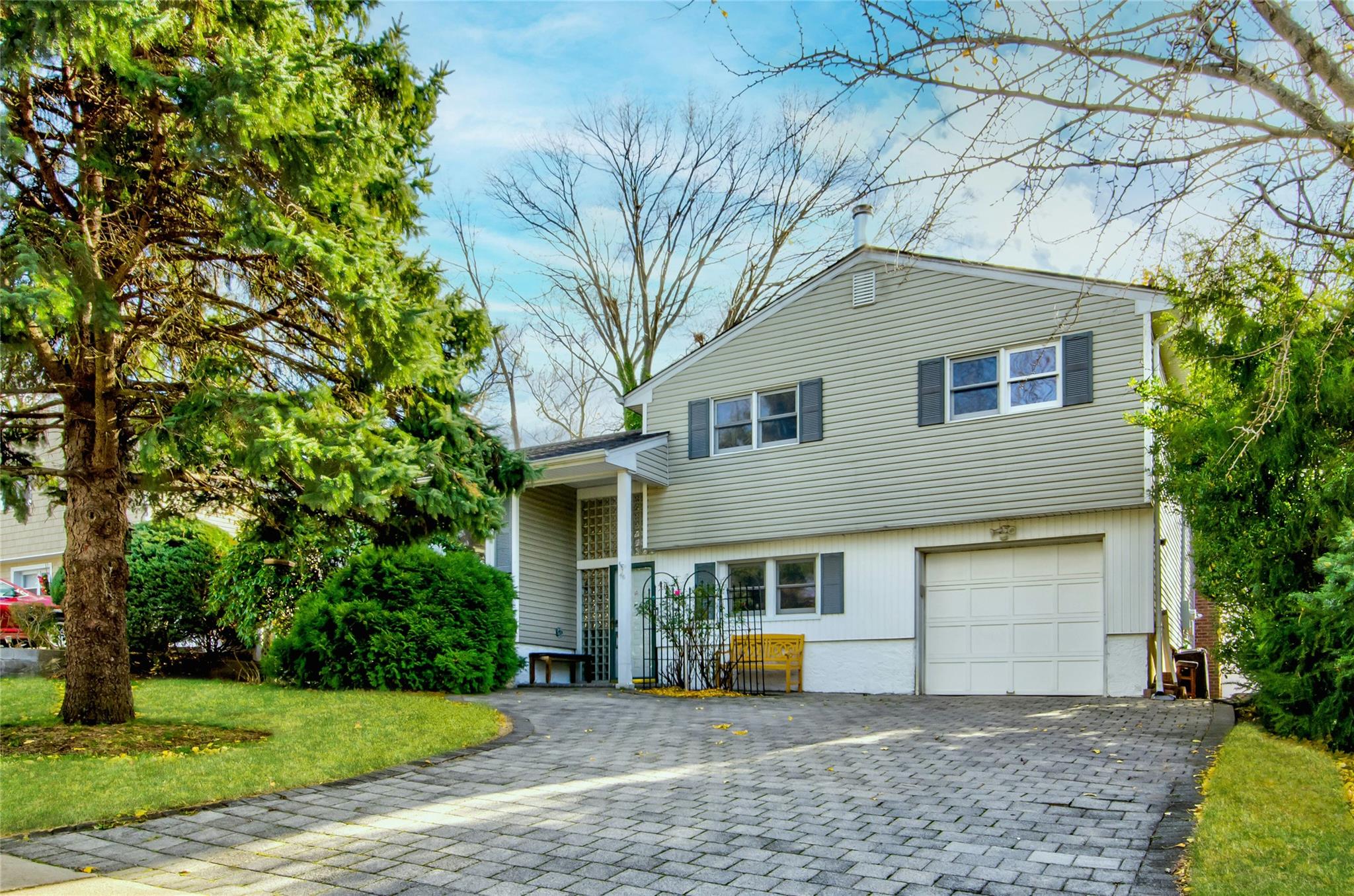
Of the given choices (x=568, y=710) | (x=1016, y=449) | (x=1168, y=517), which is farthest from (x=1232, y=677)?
(x=568, y=710)

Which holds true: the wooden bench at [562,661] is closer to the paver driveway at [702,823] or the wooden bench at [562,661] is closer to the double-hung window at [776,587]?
the double-hung window at [776,587]

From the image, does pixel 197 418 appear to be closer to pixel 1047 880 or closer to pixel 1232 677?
pixel 1047 880

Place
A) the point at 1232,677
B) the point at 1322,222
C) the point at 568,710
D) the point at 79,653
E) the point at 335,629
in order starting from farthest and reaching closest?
the point at 1232,677
the point at 335,629
the point at 568,710
the point at 79,653
the point at 1322,222

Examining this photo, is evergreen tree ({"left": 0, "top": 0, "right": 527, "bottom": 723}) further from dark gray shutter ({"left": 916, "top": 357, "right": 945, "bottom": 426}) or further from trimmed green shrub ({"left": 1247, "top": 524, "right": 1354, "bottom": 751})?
dark gray shutter ({"left": 916, "top": 357, "right": 945, "bottom": 426})

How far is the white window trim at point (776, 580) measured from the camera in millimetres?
16250

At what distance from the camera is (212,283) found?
9.72 m

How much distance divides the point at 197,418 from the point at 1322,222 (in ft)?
25.4

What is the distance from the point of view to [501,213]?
96.2 ft

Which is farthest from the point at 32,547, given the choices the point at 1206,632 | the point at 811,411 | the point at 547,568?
the point at 1206,632

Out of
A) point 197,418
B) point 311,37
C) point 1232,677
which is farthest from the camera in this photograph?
point 1232,677

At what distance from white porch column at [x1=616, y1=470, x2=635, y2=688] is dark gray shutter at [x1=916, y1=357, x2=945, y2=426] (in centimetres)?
474

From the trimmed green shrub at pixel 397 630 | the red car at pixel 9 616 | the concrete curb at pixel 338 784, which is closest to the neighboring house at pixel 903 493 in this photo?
the trimmed green shrub at pixel 397 630

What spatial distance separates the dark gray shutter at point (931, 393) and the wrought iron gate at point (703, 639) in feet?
13.3

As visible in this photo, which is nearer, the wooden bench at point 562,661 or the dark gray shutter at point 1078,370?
the dark gray shutter at point 1078,370
